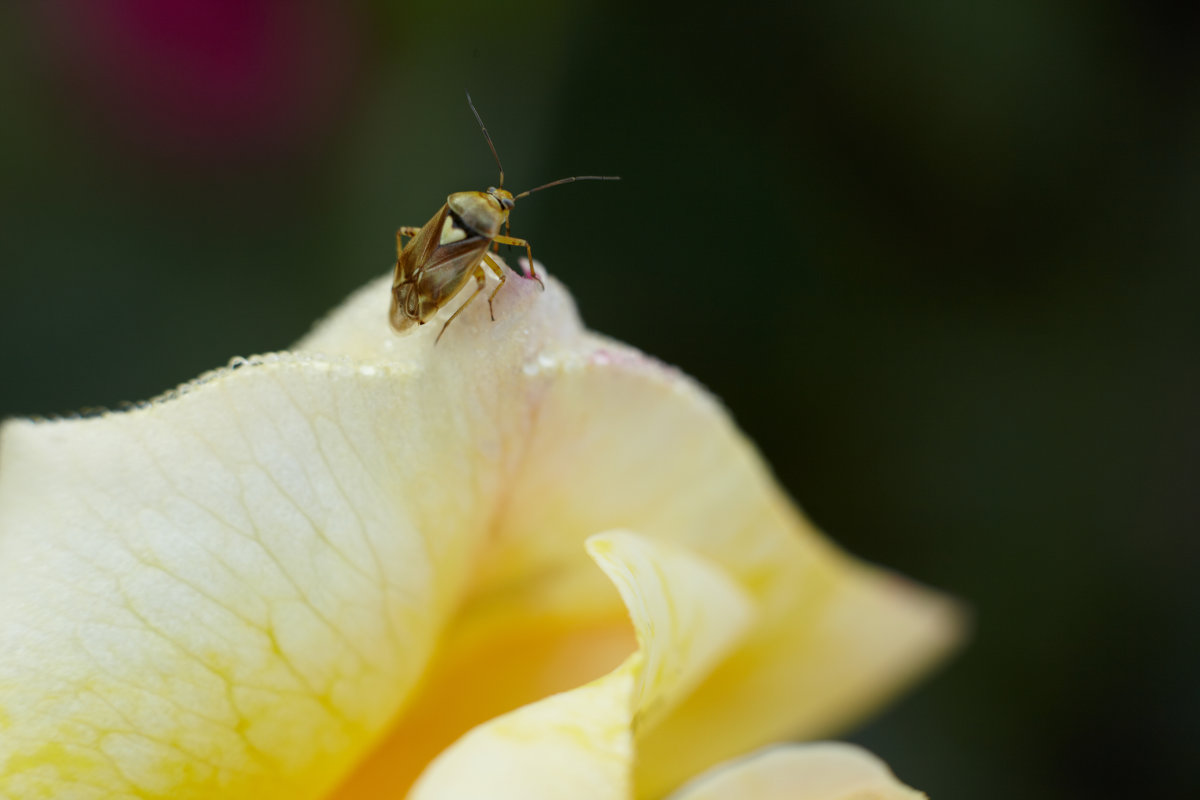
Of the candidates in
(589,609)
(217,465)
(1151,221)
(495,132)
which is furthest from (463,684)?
(1151,221)

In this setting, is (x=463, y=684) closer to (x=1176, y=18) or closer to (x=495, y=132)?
(x=495, y=132)

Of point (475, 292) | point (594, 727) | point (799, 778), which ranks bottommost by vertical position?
point (799, 778)

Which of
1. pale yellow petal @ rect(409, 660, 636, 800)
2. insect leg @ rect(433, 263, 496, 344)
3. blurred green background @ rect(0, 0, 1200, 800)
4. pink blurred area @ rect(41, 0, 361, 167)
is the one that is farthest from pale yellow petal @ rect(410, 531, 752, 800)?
pink blurred area @ rect(41, 0, 361, 167)

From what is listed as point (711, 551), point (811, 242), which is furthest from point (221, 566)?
point (811, 242)

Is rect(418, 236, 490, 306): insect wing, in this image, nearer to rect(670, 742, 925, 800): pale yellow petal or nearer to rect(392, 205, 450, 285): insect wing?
rect(392, 205, 450, 285): insect wing

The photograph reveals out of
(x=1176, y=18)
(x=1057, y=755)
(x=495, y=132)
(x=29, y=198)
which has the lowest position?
(x=1057, y=755)

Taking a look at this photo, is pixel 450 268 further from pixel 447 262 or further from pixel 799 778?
pixel 799 778

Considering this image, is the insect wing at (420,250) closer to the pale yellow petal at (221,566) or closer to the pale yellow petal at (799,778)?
the pale yellow petal at (221,566)

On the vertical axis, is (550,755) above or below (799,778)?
above
